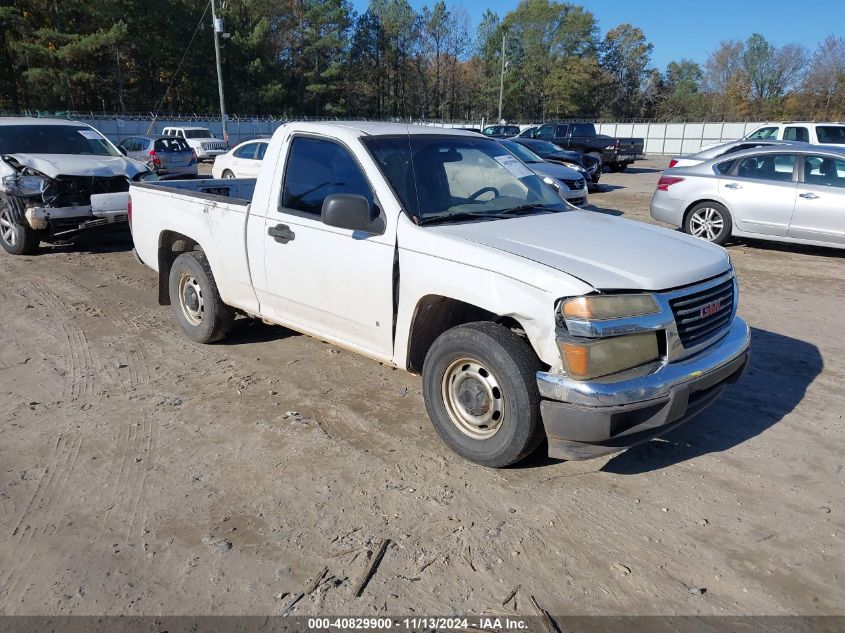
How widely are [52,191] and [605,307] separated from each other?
8432 mm

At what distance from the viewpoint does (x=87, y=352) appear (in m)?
5.41

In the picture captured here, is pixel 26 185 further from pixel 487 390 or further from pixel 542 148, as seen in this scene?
pixel 542 148

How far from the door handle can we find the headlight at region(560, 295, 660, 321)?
2.15m

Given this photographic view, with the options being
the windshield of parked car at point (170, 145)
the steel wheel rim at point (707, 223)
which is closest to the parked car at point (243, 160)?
the windshield of parked car at point (170, 145)

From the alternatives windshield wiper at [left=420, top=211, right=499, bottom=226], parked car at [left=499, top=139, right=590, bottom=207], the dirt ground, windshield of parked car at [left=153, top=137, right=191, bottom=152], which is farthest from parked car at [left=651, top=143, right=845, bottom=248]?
windshield of parked car at [left=153, top=137, right=191, bottom=152]

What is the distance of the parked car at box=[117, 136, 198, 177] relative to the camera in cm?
2038

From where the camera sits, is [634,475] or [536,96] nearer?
[634,475]

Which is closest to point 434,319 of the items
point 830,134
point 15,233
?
point 15,233

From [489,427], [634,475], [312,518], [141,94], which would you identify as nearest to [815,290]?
[634,475]

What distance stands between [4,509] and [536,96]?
91.3m

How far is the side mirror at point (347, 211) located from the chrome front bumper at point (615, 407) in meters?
1.42

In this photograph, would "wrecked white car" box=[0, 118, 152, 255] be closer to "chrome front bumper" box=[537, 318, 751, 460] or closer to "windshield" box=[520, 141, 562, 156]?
"chrome front bumper" box=[537, 318, 751, 460]

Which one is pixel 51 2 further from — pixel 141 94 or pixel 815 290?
pixel 815 290

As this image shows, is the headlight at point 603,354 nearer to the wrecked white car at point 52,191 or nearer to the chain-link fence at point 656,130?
the wrecked white car at point 52,191
